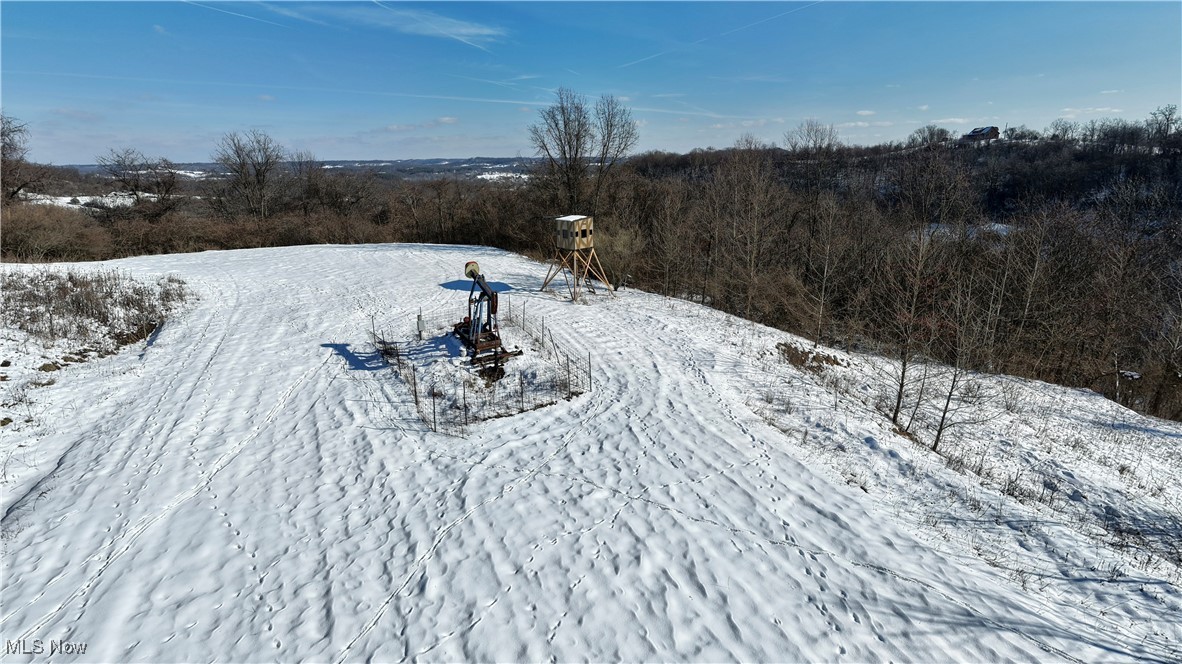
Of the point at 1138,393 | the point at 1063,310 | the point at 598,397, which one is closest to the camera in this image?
the point at 598,397

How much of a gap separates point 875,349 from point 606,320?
10775 mm

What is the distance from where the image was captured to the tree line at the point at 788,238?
765 inches

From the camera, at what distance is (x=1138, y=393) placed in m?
17.8

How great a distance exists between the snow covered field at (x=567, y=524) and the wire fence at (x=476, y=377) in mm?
478

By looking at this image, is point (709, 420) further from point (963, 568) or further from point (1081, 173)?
point (1081, 173)

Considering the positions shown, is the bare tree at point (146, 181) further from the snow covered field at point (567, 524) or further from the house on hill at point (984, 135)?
the house on hill at point (984, 135)

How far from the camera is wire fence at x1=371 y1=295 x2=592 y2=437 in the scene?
1036cm

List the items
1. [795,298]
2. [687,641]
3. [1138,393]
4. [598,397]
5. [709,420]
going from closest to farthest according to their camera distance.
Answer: [687,641] < [709,420] < [598,397] < [1138,393] < [795,298]

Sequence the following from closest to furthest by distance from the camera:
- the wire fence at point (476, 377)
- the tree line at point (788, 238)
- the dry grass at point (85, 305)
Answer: the wire fence at point (476, 377)
the dry grass at point (85, 305)
the tree line at point (788, 238)

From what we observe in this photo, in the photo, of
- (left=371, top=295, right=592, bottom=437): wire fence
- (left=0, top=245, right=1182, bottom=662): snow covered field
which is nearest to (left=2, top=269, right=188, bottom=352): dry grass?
(left=0, top=245, right=1182, bottom=662): snow covered field

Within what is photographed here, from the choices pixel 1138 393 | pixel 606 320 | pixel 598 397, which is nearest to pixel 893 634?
pixel 598 397

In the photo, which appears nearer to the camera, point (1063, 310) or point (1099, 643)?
point (1099, 643)

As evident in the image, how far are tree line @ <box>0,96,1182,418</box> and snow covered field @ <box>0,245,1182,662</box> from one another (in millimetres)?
3697

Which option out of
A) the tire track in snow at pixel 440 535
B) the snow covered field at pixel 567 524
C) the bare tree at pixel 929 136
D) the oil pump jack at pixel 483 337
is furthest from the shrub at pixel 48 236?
the bare tree at pixel 929 136
